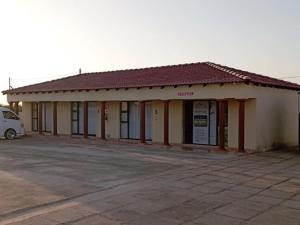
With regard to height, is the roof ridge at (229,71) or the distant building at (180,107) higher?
the roof ridge at (229,71)

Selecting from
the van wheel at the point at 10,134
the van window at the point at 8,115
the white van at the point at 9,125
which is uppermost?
the van window at the point at 8,115

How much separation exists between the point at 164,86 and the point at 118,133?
5530 mm

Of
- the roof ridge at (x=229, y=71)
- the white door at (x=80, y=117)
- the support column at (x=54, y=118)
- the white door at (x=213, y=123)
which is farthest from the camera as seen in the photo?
the support column at (x=54, y=118)

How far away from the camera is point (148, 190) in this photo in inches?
411

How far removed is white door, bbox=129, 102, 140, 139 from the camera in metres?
25.1

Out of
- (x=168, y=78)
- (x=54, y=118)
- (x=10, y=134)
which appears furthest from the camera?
(x=54, y=118)

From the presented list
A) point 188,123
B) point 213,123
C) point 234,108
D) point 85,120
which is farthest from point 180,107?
point 85,120

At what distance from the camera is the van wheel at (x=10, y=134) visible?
2756cm

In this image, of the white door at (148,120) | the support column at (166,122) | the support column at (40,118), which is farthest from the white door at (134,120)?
the support column at (40,118)

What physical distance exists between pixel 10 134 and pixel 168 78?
37.4 ft

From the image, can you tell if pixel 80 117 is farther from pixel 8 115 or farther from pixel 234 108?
pixel 234 108

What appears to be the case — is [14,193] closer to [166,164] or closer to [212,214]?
[212,214]

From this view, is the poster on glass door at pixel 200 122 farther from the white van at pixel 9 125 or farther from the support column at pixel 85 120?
the white van at pixel 9 125

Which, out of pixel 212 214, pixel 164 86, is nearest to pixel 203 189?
pixel 212 214
